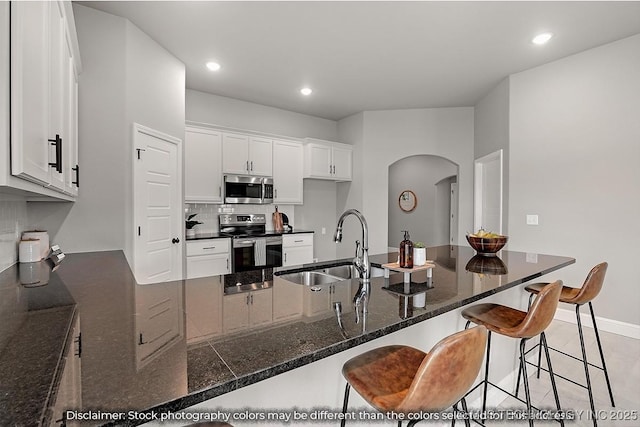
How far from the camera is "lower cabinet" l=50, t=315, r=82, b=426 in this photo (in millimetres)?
523

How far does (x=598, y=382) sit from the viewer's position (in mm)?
2357

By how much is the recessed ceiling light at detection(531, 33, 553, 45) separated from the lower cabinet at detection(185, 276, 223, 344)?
3.67 meters

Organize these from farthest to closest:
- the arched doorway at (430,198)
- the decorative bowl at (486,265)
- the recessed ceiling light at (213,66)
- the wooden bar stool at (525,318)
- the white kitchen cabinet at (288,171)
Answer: the arched doorway at (430,198) → the white kitchen cabinet at (288,171) → the recessed ceiling light at (213,66) → the decorative bowl at (486,265) → the wooden bar stool at (525,318)

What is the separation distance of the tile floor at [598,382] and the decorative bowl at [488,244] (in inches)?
38.8

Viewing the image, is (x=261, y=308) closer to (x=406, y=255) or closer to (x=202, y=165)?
(x=406, y=255)

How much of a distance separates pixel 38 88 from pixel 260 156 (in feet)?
12.2

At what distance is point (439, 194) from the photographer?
8.41 m

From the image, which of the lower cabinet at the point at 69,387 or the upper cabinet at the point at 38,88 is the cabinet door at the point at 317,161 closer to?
the upper cabinet at the point at 38,88

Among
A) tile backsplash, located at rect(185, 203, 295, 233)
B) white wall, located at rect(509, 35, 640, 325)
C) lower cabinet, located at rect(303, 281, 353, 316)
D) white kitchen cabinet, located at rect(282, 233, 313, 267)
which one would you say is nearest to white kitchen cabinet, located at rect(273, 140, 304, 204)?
tile backsplash, located at rect(185, 203, 295, 233)

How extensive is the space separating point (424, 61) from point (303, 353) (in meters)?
3.74

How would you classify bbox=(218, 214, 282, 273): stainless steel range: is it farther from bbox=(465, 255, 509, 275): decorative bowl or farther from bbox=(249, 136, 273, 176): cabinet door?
bbox=(465, 255, 509, 275): decorative bowl

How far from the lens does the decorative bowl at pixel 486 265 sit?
1877 mm

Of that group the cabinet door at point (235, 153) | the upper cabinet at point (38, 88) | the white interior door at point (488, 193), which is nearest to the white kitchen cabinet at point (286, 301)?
the upper cabinet at point (38, 88)

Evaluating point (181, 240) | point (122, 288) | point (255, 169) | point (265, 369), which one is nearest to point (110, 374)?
point (265, 369)
